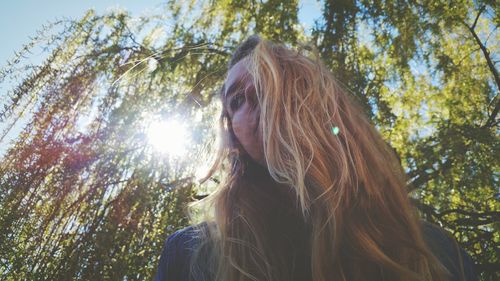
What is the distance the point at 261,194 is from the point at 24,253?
84.1 inches

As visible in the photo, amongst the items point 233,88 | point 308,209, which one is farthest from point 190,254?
point 233,88

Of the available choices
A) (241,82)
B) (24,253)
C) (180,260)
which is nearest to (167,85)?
(24,253)

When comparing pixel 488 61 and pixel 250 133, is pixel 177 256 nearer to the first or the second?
pixel 250 133

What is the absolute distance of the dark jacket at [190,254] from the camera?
96 centimetres

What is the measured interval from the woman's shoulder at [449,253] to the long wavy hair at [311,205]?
52mm

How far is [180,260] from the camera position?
0.98 m

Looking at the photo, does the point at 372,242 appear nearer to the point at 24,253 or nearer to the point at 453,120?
the point at 24,253

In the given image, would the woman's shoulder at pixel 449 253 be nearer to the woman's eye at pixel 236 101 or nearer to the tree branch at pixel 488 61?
the woman's eye at pixel 236 101

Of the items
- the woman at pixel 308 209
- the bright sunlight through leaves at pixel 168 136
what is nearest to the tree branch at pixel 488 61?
the bright sunlight through leaves at pixel 168 136

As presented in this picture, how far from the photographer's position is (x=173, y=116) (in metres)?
3.27

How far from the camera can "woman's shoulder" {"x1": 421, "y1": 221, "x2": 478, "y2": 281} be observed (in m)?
0.98

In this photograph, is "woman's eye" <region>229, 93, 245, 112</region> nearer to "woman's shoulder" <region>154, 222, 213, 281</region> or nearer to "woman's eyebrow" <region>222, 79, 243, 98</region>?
"woman's eyebrow" <region>222, 79, 243, 98</region>

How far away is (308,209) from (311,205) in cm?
3

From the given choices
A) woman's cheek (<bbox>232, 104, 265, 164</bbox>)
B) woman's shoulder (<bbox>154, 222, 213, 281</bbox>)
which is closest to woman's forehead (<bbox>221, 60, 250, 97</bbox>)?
woman's cheek (<bbox>232, 104, 265, 164</bbox>)
